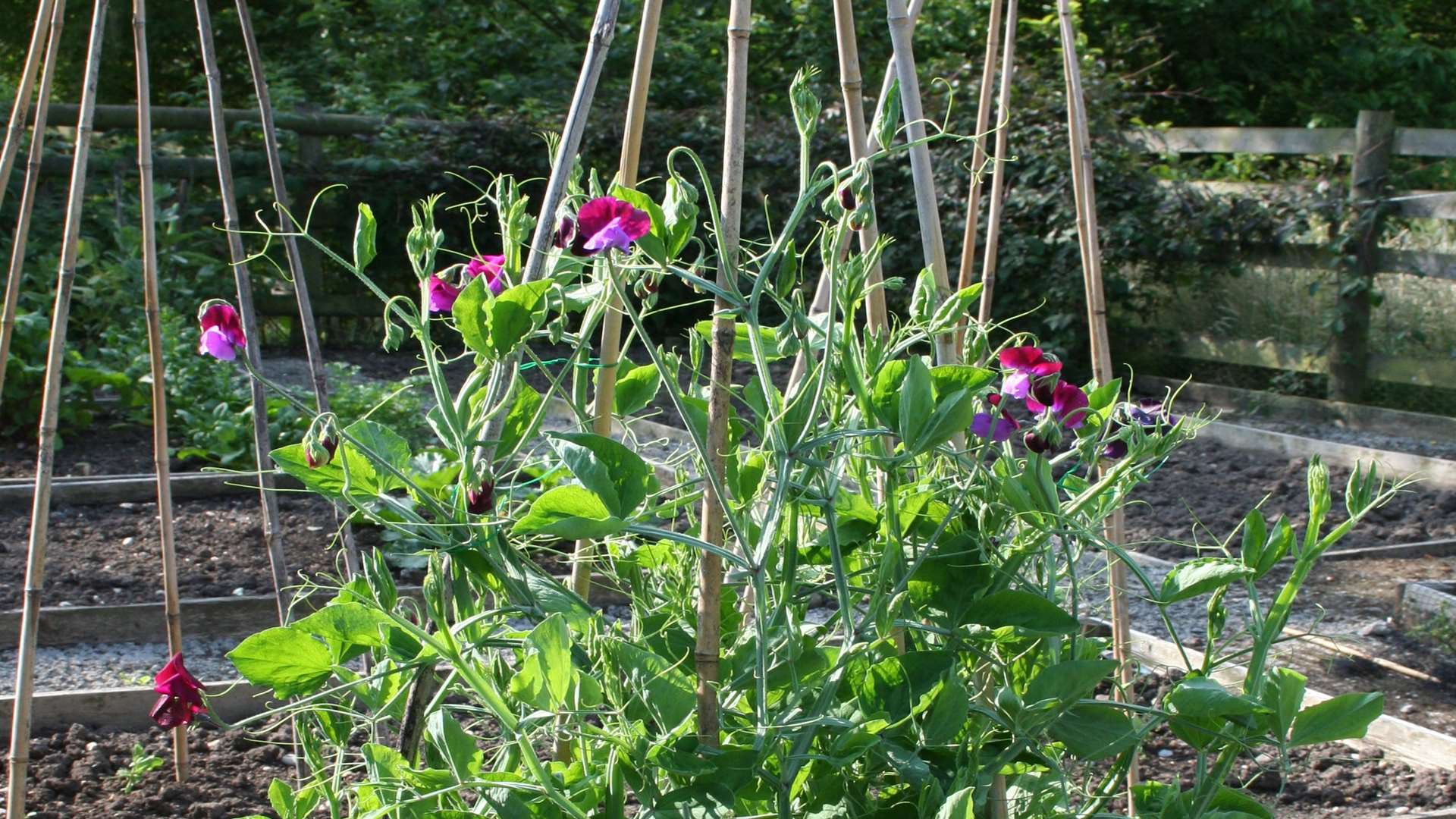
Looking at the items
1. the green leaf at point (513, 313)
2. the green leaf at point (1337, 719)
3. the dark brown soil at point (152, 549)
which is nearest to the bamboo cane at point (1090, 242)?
the green leaf at point (1337, 719)

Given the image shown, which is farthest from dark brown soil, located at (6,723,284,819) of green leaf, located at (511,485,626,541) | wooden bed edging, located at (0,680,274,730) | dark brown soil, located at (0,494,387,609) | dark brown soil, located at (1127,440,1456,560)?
dark brown soil, located at (1127,440,1456,560)

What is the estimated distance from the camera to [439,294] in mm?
1338

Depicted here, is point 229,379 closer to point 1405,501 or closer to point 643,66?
point 643,66

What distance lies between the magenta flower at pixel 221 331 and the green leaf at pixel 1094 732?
0.92 meters

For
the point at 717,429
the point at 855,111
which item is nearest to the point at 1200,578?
the point at 717,429

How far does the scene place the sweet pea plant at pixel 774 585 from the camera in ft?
3.82

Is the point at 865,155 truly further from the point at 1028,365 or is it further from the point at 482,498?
the point at 482,498

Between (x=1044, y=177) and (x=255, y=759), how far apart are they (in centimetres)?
566

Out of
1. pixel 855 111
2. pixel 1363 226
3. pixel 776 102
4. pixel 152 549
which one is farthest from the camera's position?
pixel 776 102

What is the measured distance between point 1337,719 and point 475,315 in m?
0.90

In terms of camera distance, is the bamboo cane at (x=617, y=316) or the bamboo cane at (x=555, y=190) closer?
the bamboo cane at (x=555, y=190)

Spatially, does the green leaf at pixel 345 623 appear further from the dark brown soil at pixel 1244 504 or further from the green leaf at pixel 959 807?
the dark brown soil at pixel 1244 504

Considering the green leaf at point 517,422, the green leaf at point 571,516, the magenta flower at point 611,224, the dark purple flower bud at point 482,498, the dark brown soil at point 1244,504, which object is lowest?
the dark brown soil at point 1244,504

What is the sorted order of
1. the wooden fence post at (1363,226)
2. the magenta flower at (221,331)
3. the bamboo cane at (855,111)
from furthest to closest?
the wooden fence post at (1363,226), the bamboo cane at (855,111), the magenta flower at (221,331)
